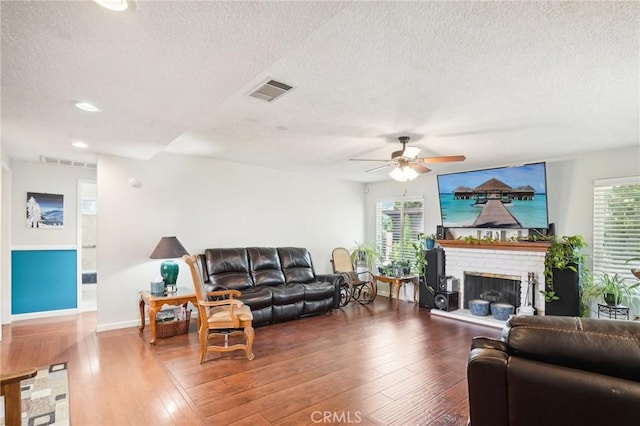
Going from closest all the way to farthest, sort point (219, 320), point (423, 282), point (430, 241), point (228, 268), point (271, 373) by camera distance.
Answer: point (271, 373), point (219, 320), point (228, 268), point (423, 282), point (430, 241)

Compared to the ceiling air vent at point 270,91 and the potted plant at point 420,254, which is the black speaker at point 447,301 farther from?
Result: the ceiling air vent at point 270,91

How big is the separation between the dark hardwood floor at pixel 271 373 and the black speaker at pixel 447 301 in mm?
619

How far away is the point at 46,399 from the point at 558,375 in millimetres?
3587

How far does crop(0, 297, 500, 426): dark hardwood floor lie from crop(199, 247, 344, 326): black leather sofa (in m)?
0.29

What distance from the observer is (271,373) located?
3111mm

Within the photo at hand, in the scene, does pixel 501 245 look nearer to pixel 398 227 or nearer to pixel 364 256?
pixel 398 227

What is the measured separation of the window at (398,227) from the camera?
21.9ft

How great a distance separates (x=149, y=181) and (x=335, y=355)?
3621mm

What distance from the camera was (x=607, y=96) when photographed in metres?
2.65

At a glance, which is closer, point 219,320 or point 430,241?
point 219,320

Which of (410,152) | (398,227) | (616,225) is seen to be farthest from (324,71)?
(398,227)

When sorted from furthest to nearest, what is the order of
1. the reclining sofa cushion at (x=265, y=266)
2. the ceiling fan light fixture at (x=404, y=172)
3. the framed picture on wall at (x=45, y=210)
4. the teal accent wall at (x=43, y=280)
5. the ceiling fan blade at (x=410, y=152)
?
the reclining sofa cushion at (x=265, y=266) → the framed picture on wall at (x=45, y=210) → the teal accent wall at (x=43, y=280) → the ceiling fan light fixture at (x=404, y=172) → the ceiling fan blade at (x=410, y=152)

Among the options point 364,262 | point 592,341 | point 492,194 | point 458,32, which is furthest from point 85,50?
point 364,262

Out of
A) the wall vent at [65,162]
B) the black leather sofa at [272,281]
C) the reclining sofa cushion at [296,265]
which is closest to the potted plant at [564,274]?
the black leather sofa at [272,281]
